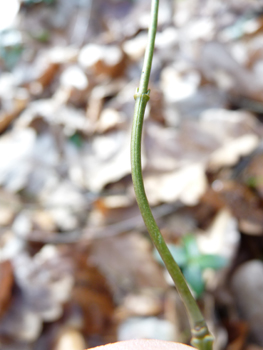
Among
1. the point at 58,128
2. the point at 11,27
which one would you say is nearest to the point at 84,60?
the point at 58,128

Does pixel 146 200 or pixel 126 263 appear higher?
pixel 146 200

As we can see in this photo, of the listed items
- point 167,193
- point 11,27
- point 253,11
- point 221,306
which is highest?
point 11,27

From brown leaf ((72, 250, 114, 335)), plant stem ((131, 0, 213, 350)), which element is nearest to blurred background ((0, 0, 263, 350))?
brown leaf ((72, 250, 114, 335))

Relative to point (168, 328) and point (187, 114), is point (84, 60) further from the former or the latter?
point (168, 328)

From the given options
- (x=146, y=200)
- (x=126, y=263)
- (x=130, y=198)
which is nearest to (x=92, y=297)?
(x=126, y=263)

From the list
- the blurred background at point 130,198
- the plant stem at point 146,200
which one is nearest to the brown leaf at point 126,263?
the blurred background at point 130,198

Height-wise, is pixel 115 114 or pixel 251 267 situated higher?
pixel 115 114

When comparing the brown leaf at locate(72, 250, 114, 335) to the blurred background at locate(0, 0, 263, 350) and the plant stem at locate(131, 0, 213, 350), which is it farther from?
the plant stem at locate(131, 0, 213, 350)

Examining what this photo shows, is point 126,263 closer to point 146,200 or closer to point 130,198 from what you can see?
point 130,198

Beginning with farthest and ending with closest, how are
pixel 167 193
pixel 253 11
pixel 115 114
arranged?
pixel 253 11, pixel 115 114, pixel 167 193
